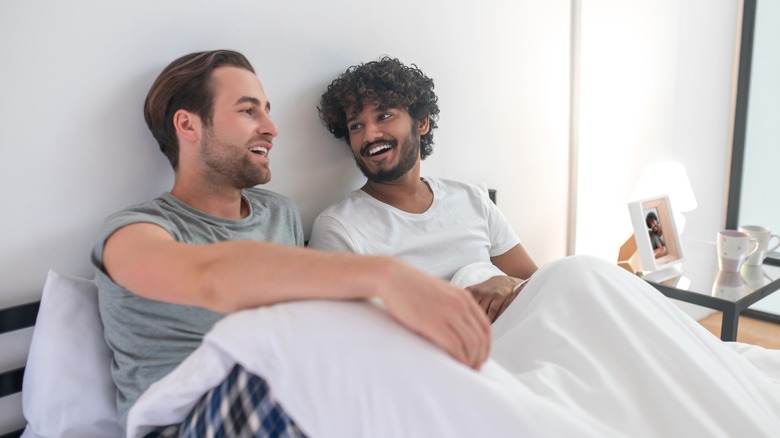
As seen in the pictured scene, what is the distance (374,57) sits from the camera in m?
1.66

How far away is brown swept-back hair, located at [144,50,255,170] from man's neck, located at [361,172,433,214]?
550 mm

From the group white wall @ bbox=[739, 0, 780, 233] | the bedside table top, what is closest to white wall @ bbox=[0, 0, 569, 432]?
the bedside table top

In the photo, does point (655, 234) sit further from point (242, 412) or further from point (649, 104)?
point (242, 412)

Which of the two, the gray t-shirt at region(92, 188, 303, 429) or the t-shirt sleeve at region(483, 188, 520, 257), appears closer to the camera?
the gray t-shirt at region(92, 188, 303, 429)

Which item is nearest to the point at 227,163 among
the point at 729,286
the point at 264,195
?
the point at 264,195

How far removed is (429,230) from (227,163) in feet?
2.03

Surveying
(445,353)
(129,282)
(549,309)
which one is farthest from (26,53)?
(549,309)

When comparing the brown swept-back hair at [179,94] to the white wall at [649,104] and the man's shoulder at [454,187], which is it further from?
the white wall at [649,104]

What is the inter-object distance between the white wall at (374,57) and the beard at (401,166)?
11cm

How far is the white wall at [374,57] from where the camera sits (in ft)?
3.59

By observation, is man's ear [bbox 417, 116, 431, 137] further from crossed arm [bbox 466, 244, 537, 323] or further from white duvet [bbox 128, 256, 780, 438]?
white duvet [bbox 128, 256, 780, 438]

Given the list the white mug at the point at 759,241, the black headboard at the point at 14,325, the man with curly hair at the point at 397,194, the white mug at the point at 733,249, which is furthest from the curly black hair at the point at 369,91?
the white mug at the point at 759,241

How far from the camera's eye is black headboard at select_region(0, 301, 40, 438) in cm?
106

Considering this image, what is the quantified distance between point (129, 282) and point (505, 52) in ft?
4.97
